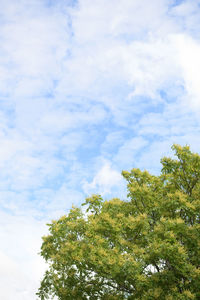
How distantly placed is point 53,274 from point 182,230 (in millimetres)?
8021

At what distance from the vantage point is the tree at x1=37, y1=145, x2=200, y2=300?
47.6 feet

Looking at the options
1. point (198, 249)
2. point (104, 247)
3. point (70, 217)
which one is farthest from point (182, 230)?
point (70, 217)

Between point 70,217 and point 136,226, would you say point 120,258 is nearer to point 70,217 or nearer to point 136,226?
point 136,226

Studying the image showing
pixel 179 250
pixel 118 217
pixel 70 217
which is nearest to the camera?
pixel 179 250

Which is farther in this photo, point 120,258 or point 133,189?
point 133,189

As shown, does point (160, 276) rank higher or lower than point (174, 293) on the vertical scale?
higher

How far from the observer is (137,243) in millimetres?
17141

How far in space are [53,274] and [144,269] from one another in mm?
5749

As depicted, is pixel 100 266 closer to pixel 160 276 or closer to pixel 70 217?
pixel 160 276

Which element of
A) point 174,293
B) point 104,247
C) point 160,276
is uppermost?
point 104,247

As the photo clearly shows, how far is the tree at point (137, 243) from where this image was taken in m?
14.5

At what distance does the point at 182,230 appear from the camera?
50.2 ft

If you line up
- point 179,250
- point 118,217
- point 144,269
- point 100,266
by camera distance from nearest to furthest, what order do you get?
point 179,250 → point 100,266 → point 144,269 → point 118,217

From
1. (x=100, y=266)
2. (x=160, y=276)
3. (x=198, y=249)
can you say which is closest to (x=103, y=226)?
(x=100, y=266)
